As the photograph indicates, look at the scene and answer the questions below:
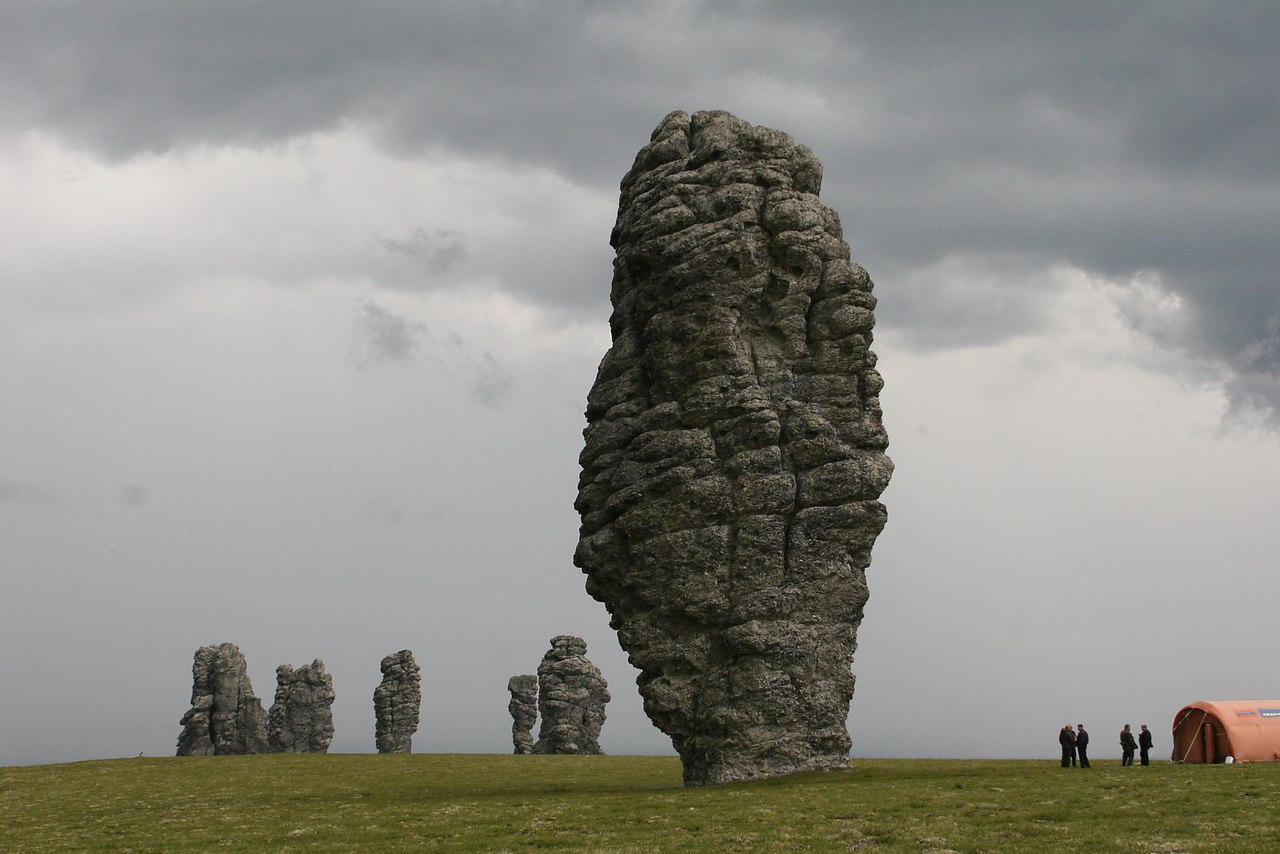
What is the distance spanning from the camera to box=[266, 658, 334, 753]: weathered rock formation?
98.0 metres

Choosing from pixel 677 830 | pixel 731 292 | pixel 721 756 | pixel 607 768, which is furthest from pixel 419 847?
pixel 607 768

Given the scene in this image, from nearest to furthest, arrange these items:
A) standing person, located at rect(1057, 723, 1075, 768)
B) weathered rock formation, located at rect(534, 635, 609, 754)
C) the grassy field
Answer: the grassy field → standing person, located at rect(1057, 723, 1075, 768) → weathered rock formation, located at rect(534, 635, 609, 754)

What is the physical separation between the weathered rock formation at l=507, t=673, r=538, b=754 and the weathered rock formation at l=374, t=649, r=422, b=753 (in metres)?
8.30

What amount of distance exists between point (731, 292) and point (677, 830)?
2602 centimetres

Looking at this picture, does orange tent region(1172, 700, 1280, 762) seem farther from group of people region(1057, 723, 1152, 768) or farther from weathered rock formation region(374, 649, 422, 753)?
weathered rock formation region(374, 649, 422, 753)

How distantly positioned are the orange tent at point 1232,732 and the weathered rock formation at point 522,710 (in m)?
62.5

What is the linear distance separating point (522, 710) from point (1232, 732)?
65797 millimetres

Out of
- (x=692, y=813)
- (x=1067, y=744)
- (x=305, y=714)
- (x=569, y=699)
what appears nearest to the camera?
(x=692, y=813)

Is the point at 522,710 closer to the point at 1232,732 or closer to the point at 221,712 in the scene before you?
the point at 221,712

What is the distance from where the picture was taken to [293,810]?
4175 cm

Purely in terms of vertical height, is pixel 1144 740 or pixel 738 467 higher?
pixel 738 467

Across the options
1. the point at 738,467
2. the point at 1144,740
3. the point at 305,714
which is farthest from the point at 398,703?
the point at 1144,740

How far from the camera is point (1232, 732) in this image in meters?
45.7

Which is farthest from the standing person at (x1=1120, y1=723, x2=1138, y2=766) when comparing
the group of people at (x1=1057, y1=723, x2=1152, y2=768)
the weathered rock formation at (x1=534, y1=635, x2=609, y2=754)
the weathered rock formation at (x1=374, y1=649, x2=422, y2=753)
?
the weathered rock formation at (x1=374, y1=649, x2=422, y2=753)
